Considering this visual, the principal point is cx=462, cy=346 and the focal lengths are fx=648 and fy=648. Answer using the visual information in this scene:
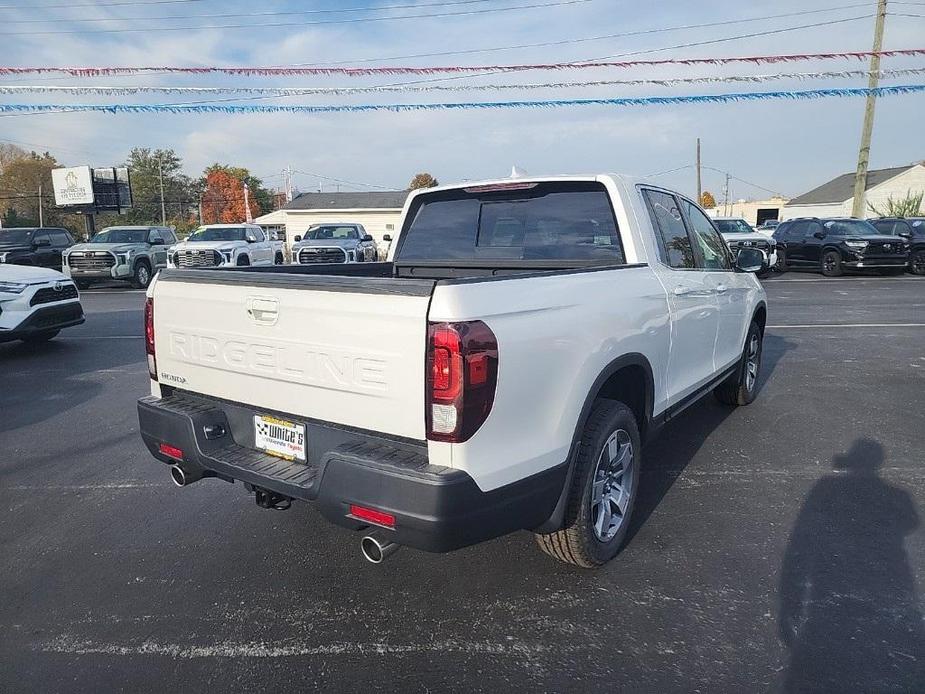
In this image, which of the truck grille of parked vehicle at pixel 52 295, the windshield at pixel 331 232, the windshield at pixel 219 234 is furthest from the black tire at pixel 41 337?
the windshield at pixel 331 232

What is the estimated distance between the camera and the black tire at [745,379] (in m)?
5.63

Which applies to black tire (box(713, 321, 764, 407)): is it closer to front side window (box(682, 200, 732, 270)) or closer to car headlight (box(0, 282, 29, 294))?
front side window (box(682, 200, 732, 270))

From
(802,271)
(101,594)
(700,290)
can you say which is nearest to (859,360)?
(700,290)

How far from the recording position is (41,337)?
30.8 ft

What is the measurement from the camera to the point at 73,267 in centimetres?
1823

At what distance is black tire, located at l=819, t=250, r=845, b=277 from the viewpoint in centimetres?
1966

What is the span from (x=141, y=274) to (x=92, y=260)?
4.45 ft

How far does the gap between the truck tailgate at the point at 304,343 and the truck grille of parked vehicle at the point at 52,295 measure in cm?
639

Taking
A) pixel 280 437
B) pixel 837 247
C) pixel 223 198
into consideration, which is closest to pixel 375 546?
pixel 280 437

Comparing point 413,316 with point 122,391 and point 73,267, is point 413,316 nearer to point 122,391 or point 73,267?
point 122,391

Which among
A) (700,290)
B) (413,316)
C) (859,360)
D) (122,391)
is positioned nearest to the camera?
(413,316)

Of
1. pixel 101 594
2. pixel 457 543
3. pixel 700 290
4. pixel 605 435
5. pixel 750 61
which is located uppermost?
pixel 750 61

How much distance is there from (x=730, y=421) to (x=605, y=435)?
306 centimetres

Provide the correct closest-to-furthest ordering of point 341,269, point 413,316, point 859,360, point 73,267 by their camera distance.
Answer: point 413,316, point 341,269, point 859,360, point 73,267
